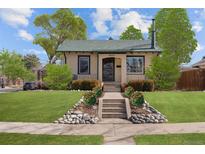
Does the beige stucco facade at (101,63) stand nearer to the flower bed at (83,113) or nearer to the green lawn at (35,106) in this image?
the green lawn at (35,106)

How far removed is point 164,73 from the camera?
17766 millimetres

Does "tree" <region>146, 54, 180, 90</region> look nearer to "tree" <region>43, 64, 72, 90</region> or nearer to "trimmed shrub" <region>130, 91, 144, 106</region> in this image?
"tree" <region>43, 64, 72, 90</region>

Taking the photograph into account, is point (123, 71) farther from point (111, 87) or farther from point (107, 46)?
Answer: point (107, 46)

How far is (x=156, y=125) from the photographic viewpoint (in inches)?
392

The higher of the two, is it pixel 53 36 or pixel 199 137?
pixel 53 36

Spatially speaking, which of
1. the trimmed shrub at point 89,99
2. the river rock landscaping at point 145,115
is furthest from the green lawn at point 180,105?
the trimmed shrub at point 89,99

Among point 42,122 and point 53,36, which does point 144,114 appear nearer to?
point 42,122

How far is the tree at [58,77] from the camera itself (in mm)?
17969

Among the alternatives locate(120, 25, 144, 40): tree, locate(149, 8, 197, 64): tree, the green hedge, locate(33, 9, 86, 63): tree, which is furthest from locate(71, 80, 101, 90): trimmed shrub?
locate(33, 9, 86, 63): tree

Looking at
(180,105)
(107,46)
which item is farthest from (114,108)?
(107,46)

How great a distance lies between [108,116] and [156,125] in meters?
2.06

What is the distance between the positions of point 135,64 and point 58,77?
5217 mm

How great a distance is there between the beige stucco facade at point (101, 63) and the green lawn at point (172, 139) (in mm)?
11673
